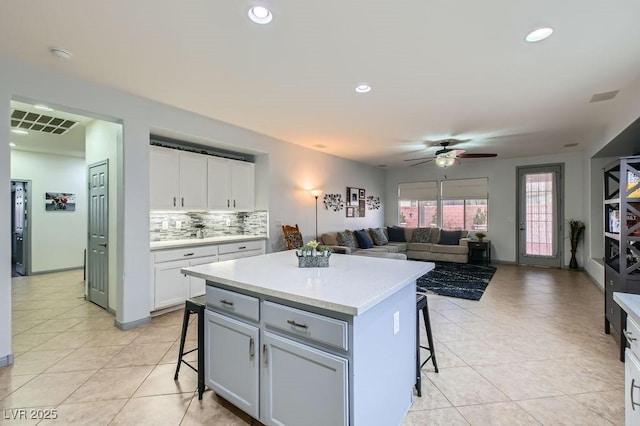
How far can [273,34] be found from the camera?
7.45 ft

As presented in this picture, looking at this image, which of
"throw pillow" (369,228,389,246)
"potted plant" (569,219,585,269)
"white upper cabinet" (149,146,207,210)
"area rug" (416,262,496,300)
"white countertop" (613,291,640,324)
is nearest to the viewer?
→ "white countertop" (613,291,640,324)

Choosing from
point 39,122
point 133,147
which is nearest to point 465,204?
point 133,147

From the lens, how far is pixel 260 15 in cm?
205

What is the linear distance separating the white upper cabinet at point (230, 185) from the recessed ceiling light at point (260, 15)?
115 inches

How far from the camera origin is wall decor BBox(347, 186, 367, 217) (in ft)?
25.0

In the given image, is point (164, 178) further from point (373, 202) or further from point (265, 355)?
point (373, 202)

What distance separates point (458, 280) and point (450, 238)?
7.82ft

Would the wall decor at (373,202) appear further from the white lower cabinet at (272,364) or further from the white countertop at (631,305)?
the white countertop at (631,305)

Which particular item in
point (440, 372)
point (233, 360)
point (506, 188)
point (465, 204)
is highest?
point (506, 188)

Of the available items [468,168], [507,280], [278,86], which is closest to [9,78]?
[278,86]

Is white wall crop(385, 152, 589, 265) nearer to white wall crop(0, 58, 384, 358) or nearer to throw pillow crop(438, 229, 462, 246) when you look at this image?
throw pillow crop(438, 229, 462, 246)

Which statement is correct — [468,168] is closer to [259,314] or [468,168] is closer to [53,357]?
[259,314]

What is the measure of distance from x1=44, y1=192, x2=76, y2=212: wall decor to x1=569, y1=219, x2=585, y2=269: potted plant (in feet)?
37.3

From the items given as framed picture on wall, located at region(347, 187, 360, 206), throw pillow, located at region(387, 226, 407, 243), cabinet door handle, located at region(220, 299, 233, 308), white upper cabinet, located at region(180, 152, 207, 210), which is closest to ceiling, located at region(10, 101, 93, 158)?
white upper cabinet, located at region(180, 152, 207, 210)
